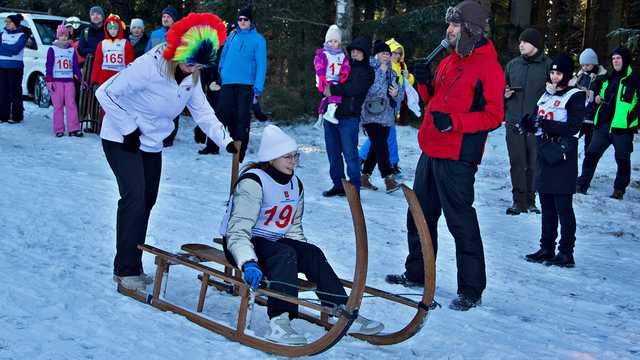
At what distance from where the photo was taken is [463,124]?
5.12m

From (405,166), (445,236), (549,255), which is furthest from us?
(405,166)

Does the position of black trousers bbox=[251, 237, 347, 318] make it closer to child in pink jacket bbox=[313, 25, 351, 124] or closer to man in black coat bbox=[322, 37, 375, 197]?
man in black coat bbox=[322, 37, 375, 197]

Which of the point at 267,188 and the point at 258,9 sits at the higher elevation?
the point at 258,9

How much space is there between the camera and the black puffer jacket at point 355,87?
8805mm

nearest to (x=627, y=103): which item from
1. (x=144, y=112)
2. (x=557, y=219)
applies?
(x=557, y=219)

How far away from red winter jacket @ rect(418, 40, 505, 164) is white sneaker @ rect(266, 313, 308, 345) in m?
1.71

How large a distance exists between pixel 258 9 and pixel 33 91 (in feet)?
16.1

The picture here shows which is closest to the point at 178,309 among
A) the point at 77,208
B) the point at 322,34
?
the point at 77,208

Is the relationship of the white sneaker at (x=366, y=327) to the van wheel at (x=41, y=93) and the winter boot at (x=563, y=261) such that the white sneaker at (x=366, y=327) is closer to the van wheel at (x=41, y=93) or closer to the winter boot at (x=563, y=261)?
the winter boot at (x=563, y=261)

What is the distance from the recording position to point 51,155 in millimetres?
Answer: 10531

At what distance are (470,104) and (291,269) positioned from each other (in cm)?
179

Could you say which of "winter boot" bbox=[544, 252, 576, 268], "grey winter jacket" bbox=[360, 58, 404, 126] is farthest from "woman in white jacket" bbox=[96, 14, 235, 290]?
"grey winter jacket" bbox=[360, 58, 404, 126]

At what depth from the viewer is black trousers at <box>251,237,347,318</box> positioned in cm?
436

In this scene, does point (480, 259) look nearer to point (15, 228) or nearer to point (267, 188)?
point (267, 188)
